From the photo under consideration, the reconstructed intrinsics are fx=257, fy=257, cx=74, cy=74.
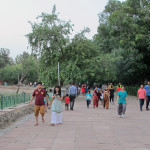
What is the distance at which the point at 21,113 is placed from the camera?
1283 cm

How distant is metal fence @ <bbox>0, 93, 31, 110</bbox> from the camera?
11.0 m

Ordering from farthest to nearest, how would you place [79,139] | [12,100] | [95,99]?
1. [95,99]
2. [12,100]
3. [79,139]

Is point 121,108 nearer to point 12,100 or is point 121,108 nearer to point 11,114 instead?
point 11,114

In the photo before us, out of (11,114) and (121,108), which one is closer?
(11,114)

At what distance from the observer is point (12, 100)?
42.3 ft

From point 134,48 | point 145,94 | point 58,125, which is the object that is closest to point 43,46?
point 134,48

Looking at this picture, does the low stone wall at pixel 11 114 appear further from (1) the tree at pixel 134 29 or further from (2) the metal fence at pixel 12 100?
(1) the tree at pixel 134 29

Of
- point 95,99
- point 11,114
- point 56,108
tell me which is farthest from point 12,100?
point 95,99

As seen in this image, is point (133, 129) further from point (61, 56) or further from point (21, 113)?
point (61, 56)

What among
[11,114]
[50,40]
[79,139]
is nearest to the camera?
[79,139]

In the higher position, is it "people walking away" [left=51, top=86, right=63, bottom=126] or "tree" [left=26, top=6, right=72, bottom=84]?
"tree" [left=26, top=6, right=72, bottom=84]

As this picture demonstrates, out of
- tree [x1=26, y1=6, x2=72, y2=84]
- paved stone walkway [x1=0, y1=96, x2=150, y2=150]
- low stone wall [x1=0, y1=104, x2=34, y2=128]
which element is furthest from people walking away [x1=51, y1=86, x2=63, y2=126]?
tree [x1=26, y1=6, x2=72, y2=84]

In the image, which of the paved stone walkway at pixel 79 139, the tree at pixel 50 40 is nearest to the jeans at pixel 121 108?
the paved stone walkway at pixel 79 139

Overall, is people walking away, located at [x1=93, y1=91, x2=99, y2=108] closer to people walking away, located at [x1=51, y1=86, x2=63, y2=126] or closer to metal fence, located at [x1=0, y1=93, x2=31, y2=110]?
metal fence, located at [x1=0, y1=93, x2=31, y2=110]
